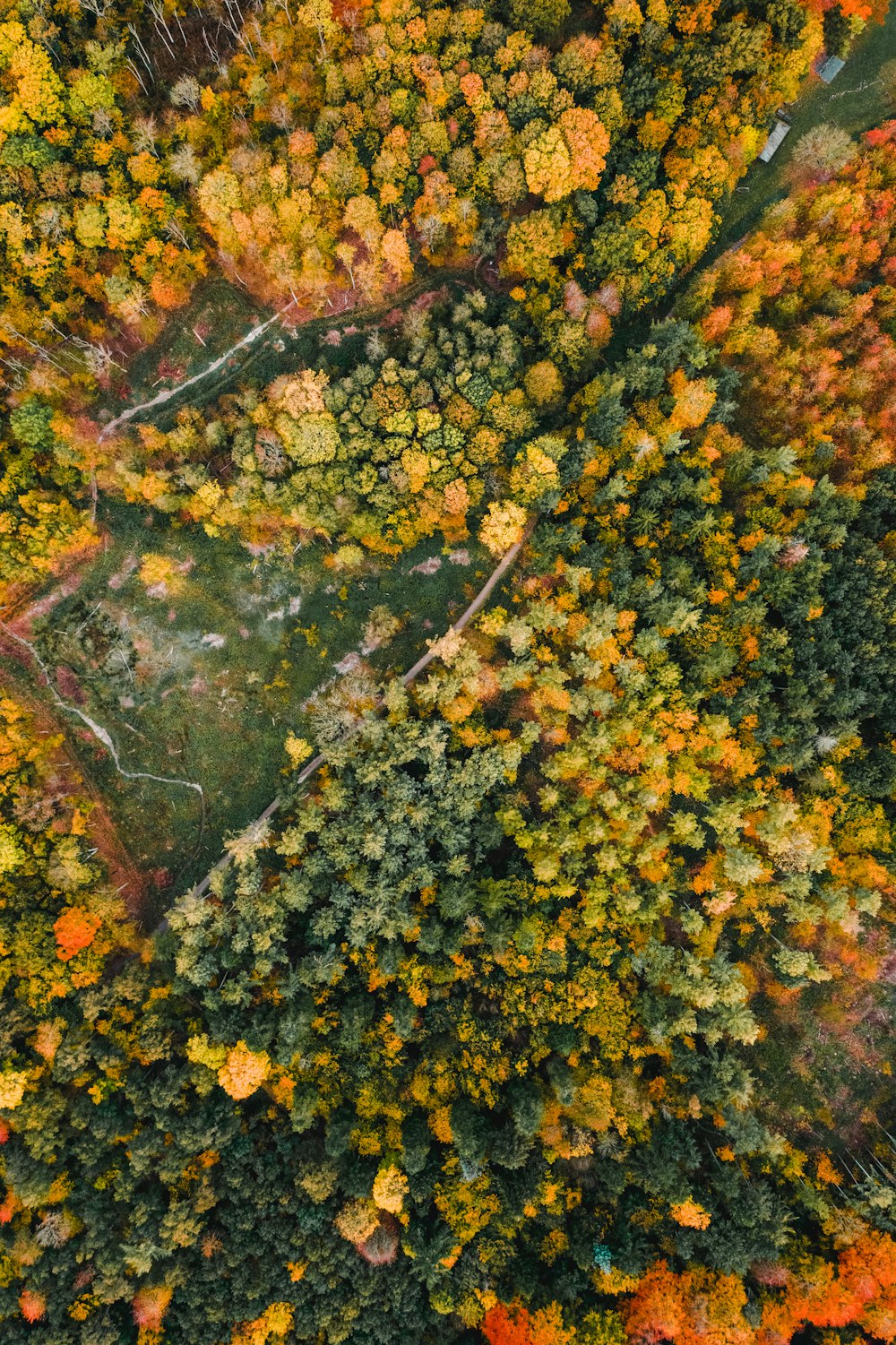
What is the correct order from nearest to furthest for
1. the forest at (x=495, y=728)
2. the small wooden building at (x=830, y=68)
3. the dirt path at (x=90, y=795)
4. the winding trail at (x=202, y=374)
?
the forest at (x=495, y=728)
the small wooden building at (x=830, y=68)
the dirt path at (x=90, y=795)
the winding trail at (x=202, y=374)

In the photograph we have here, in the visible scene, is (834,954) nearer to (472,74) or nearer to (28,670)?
(28,670)

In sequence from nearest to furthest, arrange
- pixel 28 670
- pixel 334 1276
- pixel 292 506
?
pixel 334 1276
pixel 292 506
pixel 28 670

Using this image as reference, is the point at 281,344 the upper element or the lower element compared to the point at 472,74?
lower

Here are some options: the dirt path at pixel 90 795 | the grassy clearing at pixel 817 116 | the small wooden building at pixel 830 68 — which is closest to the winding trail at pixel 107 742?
the dirt path at pixel 90 795

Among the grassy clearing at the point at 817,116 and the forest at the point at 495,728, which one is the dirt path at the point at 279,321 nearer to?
the forest at the point at 495,728

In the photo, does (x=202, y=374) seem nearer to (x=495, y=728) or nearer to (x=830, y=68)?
(x=495, y=728)

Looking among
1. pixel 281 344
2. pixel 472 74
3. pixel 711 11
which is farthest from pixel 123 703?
pixel 711 11

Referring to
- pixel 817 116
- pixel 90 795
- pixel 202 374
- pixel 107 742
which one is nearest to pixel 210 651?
pixel 107 742
